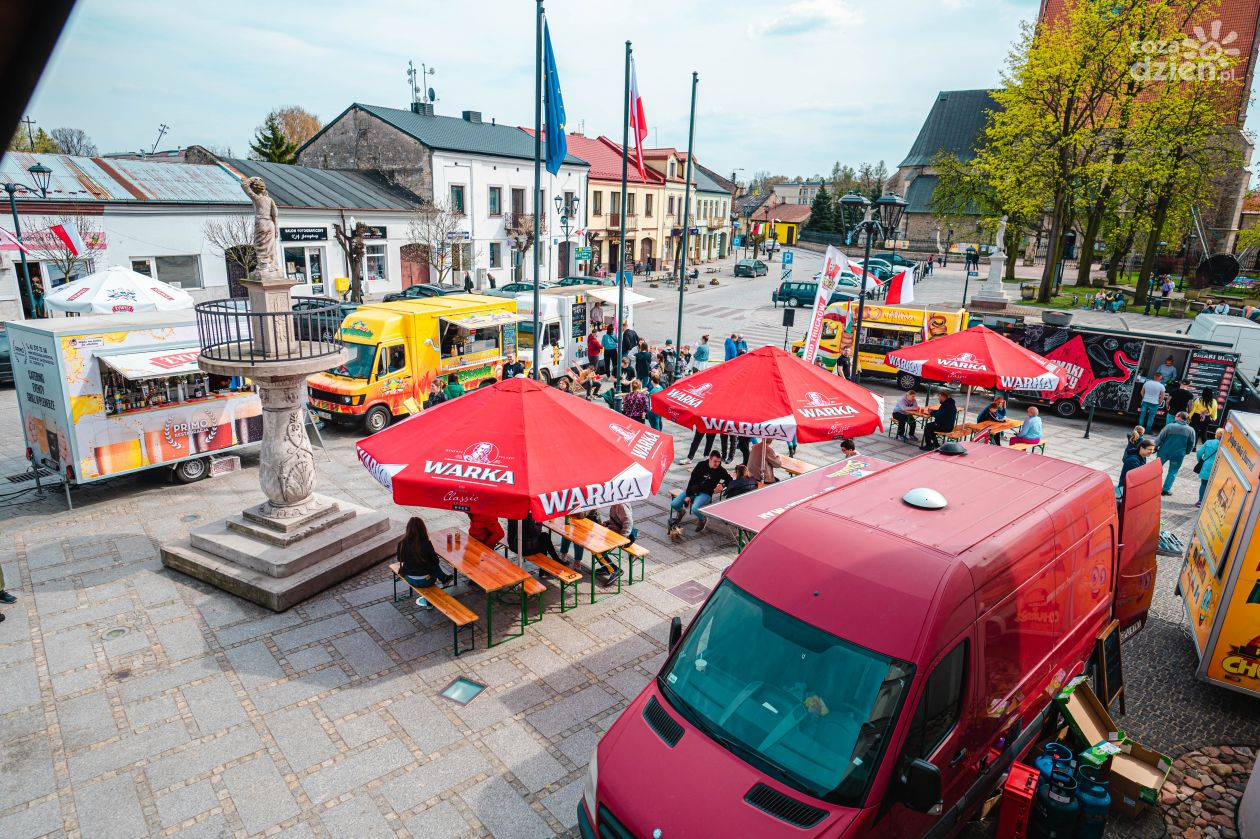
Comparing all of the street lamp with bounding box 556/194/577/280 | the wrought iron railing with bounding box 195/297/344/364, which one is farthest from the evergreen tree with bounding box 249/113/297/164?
the wrought iron railing with bounding box 195/297/344/364

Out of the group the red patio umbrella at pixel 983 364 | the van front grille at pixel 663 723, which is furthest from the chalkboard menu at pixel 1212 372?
the van front grille at pixel 663 723

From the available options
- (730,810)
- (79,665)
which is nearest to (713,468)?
(730,810)

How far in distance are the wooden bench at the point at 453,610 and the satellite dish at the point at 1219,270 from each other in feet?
181

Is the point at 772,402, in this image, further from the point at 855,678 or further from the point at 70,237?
the point at 70,237

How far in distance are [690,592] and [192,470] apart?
9.70 meters

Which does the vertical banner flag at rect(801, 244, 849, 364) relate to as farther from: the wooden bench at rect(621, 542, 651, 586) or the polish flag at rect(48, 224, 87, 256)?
the polish flag at rect(48, 224, 87, 256)

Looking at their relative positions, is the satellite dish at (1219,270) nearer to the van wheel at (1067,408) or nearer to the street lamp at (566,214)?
the van wheel at (1067,408)

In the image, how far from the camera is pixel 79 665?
7930mm

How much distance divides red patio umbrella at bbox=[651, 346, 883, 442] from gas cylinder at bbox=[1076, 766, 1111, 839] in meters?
5.18

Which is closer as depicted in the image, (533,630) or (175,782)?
(175,782)

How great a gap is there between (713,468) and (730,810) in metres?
7.30

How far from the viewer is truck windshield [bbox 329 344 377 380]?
16328 millimetres

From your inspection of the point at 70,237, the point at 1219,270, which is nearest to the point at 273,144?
the point at 70,237

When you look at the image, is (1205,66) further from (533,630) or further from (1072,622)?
(533,630)
